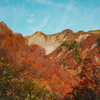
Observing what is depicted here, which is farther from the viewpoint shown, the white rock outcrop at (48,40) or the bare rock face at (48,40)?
the bare rock face at (48,40)

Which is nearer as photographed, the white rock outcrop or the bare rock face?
the white rock outcrop

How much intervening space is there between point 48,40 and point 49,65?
70674 mm

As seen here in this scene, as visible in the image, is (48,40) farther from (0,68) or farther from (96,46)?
(0,68)

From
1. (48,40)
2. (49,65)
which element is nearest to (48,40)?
(48,40)

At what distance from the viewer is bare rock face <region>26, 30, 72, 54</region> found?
10149 centimetres

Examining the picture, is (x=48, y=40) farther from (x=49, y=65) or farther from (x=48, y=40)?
(x=49, y=65)

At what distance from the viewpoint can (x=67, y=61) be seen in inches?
2928

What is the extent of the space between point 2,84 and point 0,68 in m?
1.27

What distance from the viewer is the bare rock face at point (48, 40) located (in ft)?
333

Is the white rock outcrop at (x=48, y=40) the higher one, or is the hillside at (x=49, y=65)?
the white rock outcrop at (x=48, y=40)

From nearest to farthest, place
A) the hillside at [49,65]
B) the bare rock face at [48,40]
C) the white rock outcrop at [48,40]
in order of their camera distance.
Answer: the hillside at [49,65], the white rock outcrop at [48,40], the bare rock face at [48,40]

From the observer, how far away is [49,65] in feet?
141

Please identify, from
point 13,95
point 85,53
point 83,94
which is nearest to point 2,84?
point 13,95

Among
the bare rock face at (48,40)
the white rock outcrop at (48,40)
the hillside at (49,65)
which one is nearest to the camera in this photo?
the hillside at (49,65)
